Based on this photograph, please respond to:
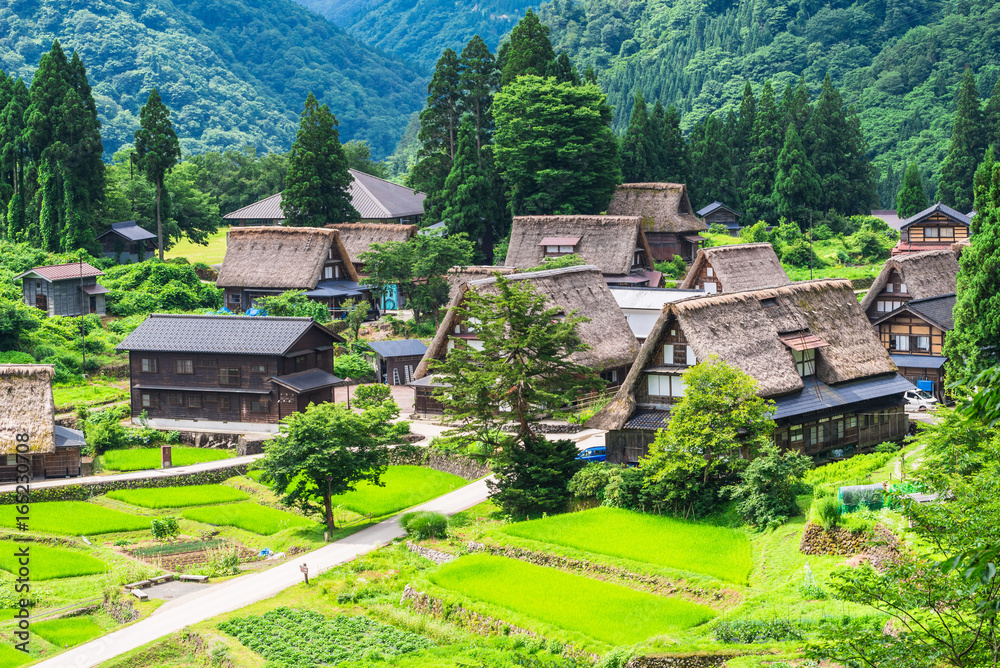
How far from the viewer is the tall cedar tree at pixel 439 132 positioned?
7075 cm

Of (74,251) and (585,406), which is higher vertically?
(74,251)

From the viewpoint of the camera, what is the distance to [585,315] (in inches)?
1781

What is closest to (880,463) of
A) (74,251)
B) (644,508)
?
(644,508)

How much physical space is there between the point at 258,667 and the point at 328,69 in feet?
531

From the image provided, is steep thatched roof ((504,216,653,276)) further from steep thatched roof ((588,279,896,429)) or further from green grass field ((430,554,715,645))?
green grass field ((430,554,715,645))

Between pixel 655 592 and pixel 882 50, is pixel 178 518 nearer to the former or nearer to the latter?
pixel 655 592

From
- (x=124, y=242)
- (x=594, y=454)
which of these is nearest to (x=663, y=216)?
(x=124, y=242)

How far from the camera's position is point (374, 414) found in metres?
35.8

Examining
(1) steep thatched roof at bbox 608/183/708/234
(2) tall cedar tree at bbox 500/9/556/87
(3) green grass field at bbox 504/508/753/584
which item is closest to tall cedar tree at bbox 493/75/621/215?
(1) steep thatched roof at bbox 608/183/708/234

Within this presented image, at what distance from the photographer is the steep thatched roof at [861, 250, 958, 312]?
4862cm

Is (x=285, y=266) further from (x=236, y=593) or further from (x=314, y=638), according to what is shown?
(x=314, y=638)

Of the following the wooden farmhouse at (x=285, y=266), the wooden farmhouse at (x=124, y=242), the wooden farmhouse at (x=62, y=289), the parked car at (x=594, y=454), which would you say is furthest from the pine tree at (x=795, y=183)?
the parked car at (x=594, y=454)

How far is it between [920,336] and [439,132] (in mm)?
34761

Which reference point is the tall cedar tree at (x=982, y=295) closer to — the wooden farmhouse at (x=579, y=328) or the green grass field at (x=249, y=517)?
the wooden farmhouse at (x=579, y=328)
